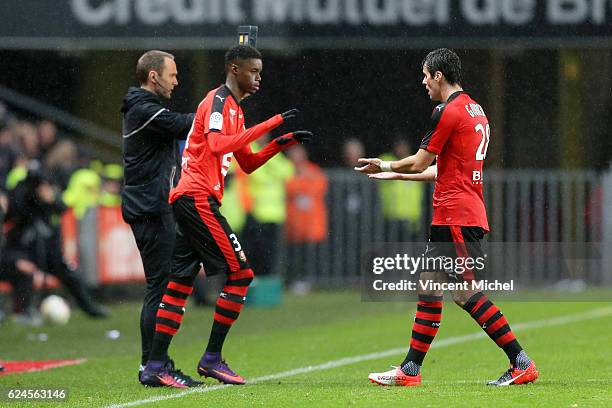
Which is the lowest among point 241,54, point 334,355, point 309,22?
point 334,355

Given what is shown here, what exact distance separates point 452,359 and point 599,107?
600 cm

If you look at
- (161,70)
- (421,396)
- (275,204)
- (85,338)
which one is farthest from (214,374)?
(275,204)

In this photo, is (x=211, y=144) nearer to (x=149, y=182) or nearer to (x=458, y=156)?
(x=149, y=182)

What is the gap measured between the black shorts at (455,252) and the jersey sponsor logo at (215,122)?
1.50m

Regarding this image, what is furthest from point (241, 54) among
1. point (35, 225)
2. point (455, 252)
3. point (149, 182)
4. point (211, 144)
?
point (35, 225)

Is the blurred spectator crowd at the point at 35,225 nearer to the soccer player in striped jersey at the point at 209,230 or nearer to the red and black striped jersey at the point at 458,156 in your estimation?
the soccer player in striped jersey at the point at 209,230

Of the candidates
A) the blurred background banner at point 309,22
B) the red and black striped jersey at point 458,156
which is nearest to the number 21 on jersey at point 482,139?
the red and black striped jersey at point 458,156

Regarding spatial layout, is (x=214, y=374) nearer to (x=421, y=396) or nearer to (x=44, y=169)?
(x=421, y=396)

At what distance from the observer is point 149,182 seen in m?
9.35

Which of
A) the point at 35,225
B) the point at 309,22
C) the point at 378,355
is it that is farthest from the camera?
the point at 35,225

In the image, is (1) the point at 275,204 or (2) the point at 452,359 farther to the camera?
(1) the point at 275,204

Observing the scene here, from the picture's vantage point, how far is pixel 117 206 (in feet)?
58.7

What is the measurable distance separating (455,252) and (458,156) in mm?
605

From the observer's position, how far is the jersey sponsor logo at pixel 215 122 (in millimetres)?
8672
